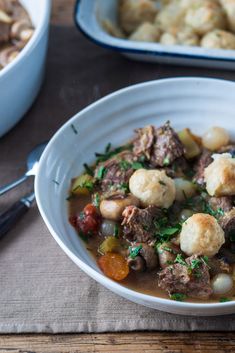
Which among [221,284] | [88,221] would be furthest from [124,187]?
[221,284]

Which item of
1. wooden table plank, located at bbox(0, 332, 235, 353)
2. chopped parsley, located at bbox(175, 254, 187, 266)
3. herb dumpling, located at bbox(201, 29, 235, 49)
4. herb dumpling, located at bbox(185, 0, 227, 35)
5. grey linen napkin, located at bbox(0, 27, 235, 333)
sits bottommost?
wooden table plank, located at bbox(0, 332, 235, 353)

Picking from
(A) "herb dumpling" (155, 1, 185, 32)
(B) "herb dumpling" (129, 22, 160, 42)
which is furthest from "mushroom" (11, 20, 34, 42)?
(A) "herb dumpling" (155, 1, 185, 32)

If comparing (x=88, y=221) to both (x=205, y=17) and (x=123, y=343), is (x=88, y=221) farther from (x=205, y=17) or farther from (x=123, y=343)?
(x=205, y=17)

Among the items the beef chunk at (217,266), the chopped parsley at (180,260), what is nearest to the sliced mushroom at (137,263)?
the chopped parsley at (180,260)

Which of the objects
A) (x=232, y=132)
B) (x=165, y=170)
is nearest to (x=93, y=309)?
(x=165, y=170)

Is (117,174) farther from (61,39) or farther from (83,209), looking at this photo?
(61,39)

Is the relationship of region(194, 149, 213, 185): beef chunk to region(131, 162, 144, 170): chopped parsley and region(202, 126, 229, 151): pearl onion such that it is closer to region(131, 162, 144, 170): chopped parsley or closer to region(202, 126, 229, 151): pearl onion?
region(202, 126, 229, 151): pearl onion

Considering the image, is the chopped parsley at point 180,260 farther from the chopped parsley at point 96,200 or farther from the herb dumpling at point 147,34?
the herb dumpling at point 147,34
